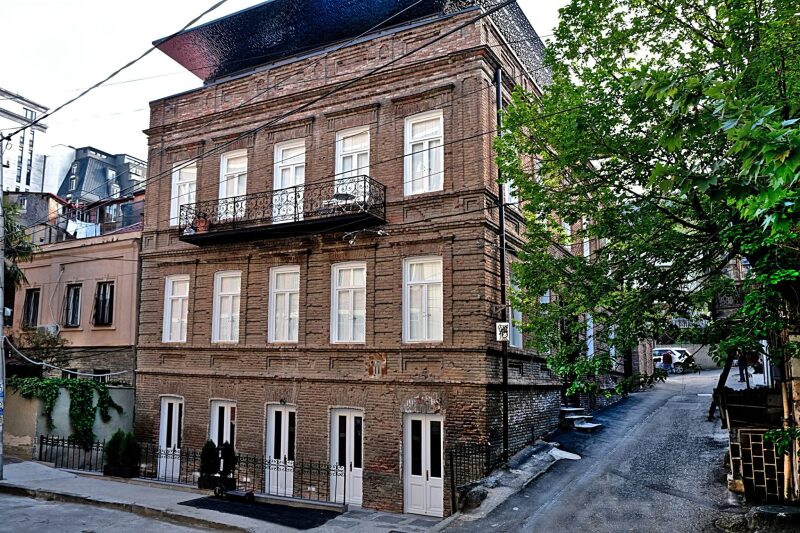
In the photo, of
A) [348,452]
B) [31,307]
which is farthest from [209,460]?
[31,307]

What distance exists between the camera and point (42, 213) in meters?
25.1

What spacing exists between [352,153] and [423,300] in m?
4.48

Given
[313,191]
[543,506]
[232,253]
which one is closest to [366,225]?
[313,191]

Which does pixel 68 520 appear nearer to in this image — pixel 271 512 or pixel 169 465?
pixel 271 512

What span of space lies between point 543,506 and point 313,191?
9411 mm

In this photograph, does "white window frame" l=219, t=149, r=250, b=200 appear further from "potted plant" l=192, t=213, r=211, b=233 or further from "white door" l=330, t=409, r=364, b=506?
"white door" l=330, t=409, r=364, b=506

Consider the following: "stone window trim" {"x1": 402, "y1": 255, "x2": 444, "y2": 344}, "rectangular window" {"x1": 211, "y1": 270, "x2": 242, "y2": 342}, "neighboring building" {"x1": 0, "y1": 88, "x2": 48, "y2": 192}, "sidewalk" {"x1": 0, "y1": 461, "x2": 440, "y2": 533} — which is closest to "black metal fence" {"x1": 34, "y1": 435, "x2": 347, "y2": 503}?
"sidewalk" {"x1": 0, "y1": 461, "x2": 440, "y2": 533}

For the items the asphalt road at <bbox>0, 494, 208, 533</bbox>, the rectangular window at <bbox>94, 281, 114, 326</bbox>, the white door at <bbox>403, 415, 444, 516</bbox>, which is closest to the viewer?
the asphalt road at <bbox>0, 494, 208, 533</bbox>

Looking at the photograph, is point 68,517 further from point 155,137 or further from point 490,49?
point 490,49

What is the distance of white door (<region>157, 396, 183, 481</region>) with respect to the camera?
57.5ft

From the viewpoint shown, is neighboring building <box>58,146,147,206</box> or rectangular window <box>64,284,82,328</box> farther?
neighboring building <box>58,146,147,206</box>

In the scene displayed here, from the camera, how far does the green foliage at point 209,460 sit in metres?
15.6

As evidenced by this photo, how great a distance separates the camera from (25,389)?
18344 mm

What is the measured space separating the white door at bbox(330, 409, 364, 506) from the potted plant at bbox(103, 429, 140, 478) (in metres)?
6.08
